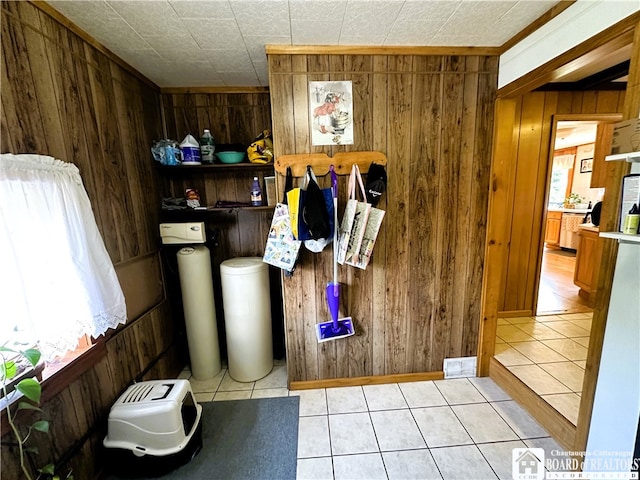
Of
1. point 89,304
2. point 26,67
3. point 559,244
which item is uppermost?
point 26,67

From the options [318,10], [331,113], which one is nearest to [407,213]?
[331,113]

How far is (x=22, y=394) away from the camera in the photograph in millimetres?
1059

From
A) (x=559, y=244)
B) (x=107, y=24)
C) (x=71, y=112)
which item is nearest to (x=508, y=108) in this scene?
(x=107, y=24)

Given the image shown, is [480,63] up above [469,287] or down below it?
above

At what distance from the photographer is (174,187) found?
7.80 ft

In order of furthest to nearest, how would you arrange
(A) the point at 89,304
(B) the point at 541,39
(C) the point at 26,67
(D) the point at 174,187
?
(D) the point at 174,187, (B) the point at 541,39, (A) the point at 89,304, (C) the point at 26,67

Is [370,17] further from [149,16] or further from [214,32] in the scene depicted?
[149,16]

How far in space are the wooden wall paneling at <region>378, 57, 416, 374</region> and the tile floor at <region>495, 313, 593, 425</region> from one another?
34.7 inches

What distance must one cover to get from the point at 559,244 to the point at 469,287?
571 cm

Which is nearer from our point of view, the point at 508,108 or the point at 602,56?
the point at 602,56

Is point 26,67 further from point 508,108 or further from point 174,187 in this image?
point 508,108

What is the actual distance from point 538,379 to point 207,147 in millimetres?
2998

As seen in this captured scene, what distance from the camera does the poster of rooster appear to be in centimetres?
175

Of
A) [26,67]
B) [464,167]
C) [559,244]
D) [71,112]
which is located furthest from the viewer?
[559,244]
